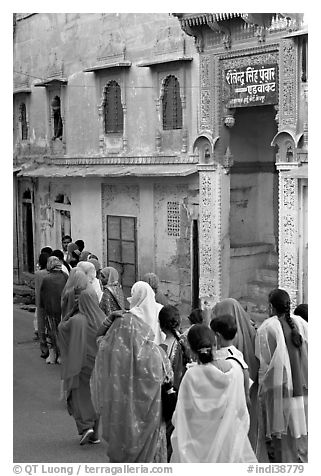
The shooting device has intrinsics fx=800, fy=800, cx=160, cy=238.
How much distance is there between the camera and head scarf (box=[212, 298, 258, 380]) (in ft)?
14.8

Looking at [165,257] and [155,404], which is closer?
[155,404]

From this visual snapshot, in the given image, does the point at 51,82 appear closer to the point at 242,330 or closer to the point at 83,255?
the point at 83,255

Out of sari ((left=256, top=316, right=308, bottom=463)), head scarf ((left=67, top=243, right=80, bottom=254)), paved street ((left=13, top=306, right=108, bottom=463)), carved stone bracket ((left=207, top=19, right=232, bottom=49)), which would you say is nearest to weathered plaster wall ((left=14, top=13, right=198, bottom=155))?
carved stone bracket ((left=207, top=19, right=232, bottom=49))

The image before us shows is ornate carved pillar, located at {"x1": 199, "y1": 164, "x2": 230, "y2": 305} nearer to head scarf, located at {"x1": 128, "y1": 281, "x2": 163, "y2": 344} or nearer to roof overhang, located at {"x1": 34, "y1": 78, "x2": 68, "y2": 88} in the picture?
roof overhang, located at {"x1": 34, "y1": 78, "x2": 68, "y2": 88}

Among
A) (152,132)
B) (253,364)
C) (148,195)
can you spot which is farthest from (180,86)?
(253,364)

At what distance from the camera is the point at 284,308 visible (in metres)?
4.61

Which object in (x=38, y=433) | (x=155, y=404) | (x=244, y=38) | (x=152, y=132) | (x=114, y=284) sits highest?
(x=244, y=38)

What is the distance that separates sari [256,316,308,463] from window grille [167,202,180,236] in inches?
113

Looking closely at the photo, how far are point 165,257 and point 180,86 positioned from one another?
5.60 feet

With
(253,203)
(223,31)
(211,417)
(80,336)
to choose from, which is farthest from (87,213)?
(211,417)

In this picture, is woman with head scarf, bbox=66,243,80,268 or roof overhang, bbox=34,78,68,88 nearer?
woman with head scarf, bbox=66,243,80,268

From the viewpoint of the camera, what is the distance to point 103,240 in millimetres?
7648

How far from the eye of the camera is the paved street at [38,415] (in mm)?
5223
